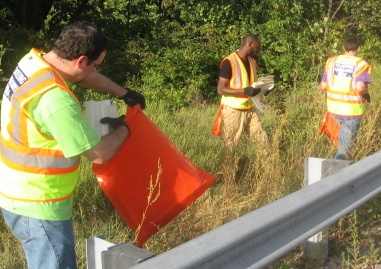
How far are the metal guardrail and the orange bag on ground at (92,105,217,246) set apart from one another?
0.83m

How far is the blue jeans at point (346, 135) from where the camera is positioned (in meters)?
5.78

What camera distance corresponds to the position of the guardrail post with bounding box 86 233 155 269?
222cm

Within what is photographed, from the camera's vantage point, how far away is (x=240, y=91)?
6.56 metres

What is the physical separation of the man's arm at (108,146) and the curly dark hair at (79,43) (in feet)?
1.33

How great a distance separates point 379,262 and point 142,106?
1.80 m

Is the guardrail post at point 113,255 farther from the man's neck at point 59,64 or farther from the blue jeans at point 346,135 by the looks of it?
the blue jeans at point 346,135

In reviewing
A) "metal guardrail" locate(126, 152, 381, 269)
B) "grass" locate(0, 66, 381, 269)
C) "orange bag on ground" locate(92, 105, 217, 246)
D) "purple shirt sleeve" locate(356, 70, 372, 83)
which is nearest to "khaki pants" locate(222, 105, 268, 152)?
"grass" locate(0, 66, 381, 269)

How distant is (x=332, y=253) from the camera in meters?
4.15

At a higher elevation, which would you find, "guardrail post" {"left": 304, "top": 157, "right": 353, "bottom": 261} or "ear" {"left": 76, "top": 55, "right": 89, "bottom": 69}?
"ear" {"left": 76, "top": 55, "right": 89, "bottom": 69}

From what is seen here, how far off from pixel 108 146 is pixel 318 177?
1.54 meters

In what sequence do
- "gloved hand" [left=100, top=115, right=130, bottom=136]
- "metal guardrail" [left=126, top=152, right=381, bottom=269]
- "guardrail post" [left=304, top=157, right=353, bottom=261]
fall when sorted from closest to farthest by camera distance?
1. "metal guardrail" [left=126, top=152, right=381, bottom=269]
2. "gloved hand" [left=100, top=115, right=130, bottom=136]
3. "guardrail post" [left=304, top=157, right=353, bottom=261]

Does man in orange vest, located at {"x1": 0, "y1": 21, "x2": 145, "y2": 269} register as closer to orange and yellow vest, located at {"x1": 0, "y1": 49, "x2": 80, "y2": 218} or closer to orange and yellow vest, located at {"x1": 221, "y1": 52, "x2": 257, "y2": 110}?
orange and yellow vest, located at {"x1": 0, "y1": 49, "x2": 80, "y2": 218}

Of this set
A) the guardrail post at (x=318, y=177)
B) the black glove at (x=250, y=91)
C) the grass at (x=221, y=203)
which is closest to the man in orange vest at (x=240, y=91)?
the black glove at (x=250, y=91)

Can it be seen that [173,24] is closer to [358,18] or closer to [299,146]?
[358,18]
